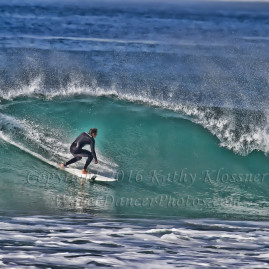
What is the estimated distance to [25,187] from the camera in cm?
1377

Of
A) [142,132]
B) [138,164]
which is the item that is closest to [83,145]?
[138,164]

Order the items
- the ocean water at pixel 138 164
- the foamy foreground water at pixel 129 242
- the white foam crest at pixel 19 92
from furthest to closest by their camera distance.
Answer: the white foam crest at pixel 19 92 < the ocean water at pixel 138 164 < the foamy foreground water at pixel 129 242

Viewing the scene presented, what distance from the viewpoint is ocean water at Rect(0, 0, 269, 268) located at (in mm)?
10469

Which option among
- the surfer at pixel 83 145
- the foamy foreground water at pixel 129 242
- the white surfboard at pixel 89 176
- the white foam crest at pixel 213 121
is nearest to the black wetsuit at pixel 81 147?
the surfer at pixel 83 145

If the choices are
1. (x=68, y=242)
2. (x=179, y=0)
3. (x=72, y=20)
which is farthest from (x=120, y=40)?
(x=179, y=0)

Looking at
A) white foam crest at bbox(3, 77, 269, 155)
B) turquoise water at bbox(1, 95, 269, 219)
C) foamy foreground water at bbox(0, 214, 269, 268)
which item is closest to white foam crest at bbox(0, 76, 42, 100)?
white foam crest at bbox(3, 77, 269, 155)

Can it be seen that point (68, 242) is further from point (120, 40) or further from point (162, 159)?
point (120, 40)

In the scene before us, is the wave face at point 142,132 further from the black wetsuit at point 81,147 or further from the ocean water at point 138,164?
the black wetsuit at point 81,147

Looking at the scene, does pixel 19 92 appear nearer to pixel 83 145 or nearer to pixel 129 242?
pixel 83 145

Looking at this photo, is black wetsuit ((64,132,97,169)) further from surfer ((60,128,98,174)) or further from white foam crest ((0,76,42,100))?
white foam crest ((0,76,42,100))

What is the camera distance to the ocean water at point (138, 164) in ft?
34.3

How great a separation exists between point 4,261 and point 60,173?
15.7ft

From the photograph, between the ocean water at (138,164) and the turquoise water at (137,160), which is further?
the turquoise water at (137,160)

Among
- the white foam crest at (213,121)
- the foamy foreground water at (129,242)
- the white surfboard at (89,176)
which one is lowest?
the foamy foreground water at (129,242)
